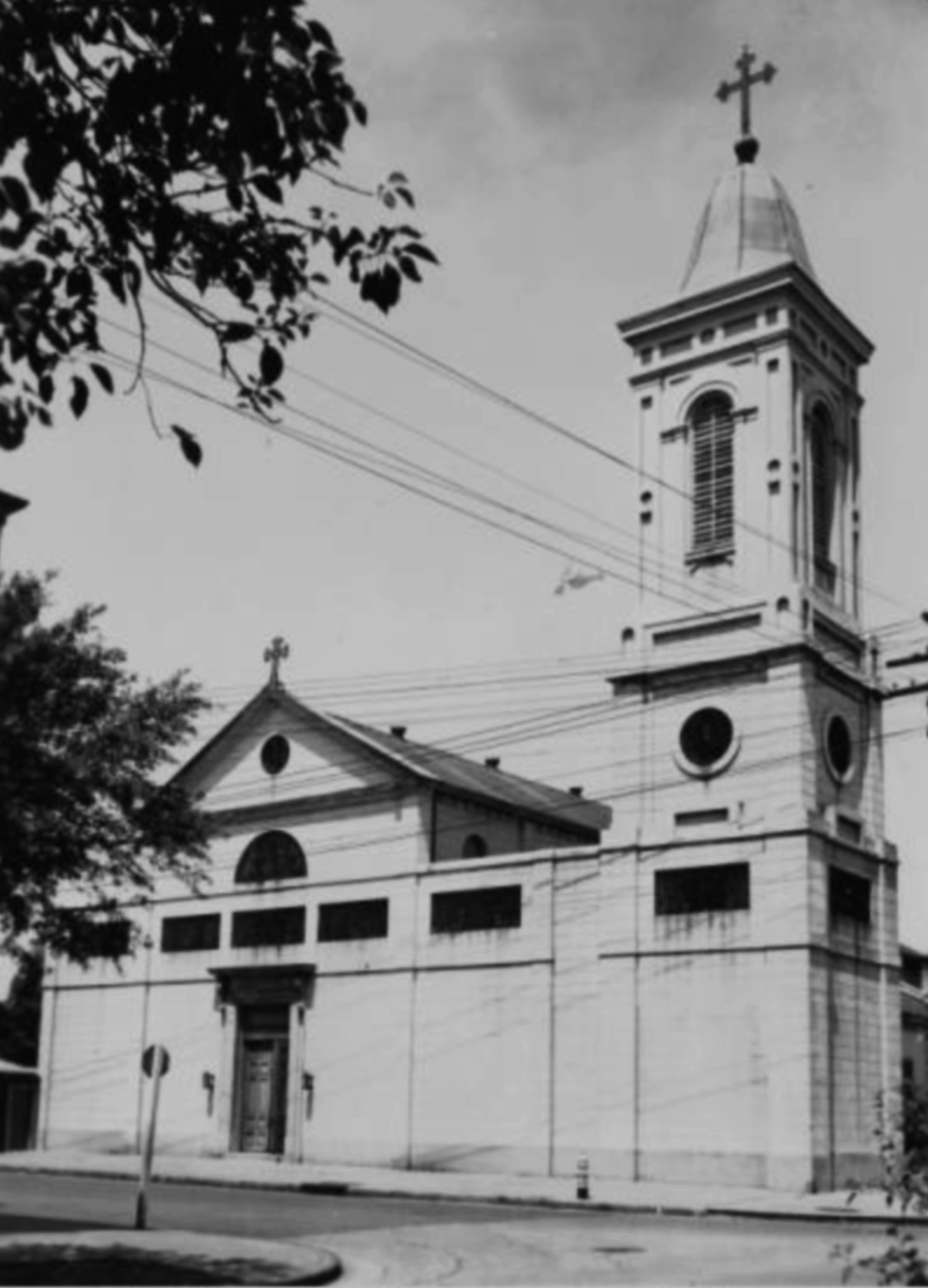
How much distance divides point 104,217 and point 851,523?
34.4m

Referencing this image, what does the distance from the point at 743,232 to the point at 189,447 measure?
1395 inches

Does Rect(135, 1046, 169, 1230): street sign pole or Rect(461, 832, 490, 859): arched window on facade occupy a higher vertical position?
Rect(461, 832, 490, 859): arched window on facade

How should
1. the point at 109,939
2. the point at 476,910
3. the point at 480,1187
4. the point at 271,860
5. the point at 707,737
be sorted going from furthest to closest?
the point at 271,860, the point at 476,910, the point at 707,737, the point at 480,1187, the point at 109,939

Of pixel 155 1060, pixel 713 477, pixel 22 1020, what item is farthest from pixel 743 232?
pixel 22 1020

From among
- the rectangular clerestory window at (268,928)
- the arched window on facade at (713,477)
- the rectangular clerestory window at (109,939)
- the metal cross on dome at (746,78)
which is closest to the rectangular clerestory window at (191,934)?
the rectangular clerestory window at (268,928)

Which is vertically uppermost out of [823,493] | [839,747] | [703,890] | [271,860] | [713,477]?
[713,477]

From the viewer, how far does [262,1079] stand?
137ft

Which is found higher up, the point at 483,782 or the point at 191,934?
the point at 483,782

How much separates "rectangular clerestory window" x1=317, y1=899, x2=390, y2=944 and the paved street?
1097 centimetres

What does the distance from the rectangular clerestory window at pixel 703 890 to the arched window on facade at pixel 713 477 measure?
748cm

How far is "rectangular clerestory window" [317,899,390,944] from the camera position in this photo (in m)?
40.1

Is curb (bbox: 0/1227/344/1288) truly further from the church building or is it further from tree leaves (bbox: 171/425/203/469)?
the church building

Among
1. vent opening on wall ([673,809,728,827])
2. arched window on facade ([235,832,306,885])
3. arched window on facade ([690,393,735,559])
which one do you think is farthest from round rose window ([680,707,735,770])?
arched window on facade ([235,832,306,885])

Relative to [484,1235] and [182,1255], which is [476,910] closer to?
[484,1235]
